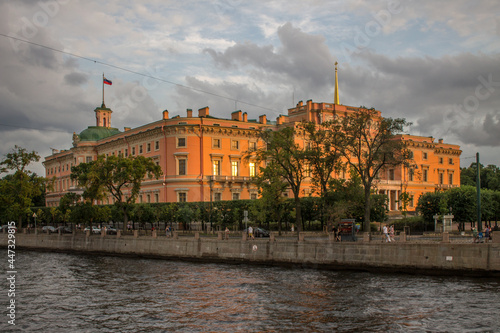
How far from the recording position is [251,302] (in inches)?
1040

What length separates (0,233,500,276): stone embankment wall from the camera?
31.8 m

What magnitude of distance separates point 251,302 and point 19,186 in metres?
51.4

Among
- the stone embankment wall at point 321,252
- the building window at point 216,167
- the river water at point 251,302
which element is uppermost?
the building window at point 216,167

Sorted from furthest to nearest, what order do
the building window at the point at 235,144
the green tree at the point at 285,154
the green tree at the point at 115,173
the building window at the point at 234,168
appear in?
the building window at the point at 235,144 → the building window at the point at 234,168 → the green tree at the point at 115,173 → the green tree at the point at 285,154

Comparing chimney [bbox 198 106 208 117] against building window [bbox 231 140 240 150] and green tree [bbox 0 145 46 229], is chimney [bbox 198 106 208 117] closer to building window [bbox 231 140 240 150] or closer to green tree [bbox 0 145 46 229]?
building window [bbox 231 140 240 150]

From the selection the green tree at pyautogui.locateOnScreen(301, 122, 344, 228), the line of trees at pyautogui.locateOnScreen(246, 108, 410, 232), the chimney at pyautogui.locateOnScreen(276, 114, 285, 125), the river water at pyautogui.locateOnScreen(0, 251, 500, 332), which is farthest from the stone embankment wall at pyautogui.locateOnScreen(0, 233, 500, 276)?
the chimney at pyautogui.locateOnScreen(276, 114, 285, 125)

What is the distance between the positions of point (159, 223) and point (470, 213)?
3986 cm

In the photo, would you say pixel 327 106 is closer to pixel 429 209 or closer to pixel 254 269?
pixel 429 209

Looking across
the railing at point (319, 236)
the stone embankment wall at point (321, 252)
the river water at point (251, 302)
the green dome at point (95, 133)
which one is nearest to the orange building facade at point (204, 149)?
the green dome at point (95, 133)

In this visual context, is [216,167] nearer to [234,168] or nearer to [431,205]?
[234,168]

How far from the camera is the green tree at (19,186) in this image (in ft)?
217

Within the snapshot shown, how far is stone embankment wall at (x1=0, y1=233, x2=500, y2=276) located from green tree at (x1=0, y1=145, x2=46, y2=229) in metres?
A: 15.1

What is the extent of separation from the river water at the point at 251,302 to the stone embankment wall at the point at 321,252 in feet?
3.63

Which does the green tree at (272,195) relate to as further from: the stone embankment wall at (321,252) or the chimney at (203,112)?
the chimney at (203,112)
